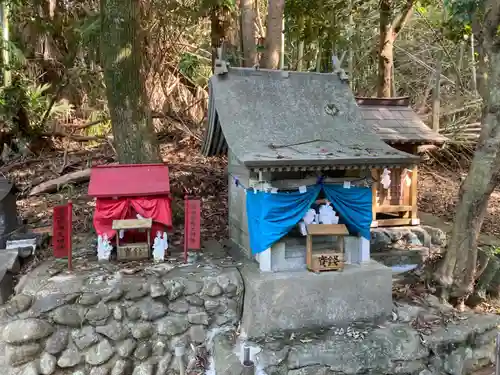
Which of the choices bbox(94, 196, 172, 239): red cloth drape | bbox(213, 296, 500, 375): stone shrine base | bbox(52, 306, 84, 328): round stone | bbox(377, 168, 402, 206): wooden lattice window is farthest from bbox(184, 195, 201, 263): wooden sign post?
bbox(377, 168, 402, 206): wooden lattice window

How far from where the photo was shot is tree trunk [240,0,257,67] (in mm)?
11148

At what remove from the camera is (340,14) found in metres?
16.4

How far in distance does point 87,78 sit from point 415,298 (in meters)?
13.5

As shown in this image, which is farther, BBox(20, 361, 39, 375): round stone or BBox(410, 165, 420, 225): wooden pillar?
BBox(410, 165, 420, 225): wooden pillar

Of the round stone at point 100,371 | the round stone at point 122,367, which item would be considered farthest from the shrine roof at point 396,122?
the round stone at point 100,371

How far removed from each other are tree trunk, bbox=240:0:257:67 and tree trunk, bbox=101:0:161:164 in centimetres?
311

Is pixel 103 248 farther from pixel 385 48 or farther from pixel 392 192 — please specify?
pixel 385 48

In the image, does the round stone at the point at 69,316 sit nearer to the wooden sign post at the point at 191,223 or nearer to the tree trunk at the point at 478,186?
the wooden sign post at the point at 191,223

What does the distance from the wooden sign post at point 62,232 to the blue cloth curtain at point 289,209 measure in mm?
3182

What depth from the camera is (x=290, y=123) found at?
808cm

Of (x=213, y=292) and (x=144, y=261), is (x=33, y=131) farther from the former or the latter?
(x=213, y=292)

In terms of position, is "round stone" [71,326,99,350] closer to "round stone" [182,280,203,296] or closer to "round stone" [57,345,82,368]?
"round stone" [57,345,82,368]

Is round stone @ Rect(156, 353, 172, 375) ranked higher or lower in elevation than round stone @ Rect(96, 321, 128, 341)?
lower

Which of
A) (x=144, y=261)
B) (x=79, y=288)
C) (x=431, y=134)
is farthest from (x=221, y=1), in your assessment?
(x=79, y=288)
